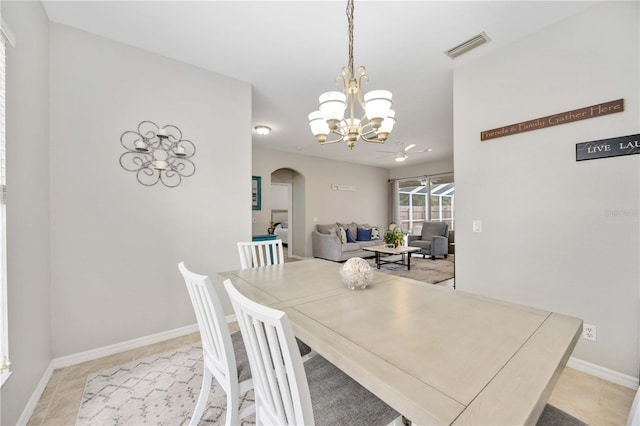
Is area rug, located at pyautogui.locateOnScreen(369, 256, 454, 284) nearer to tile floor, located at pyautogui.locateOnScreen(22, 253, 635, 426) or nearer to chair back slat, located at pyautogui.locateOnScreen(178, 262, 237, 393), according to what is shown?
tile floor, located at pyautogui.locateOnScreen(22, 253, 635, 426)

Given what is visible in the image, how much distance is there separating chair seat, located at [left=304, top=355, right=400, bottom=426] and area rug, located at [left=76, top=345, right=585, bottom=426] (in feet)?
2.55

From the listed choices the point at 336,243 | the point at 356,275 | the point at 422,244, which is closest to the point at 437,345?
the point at 356,275

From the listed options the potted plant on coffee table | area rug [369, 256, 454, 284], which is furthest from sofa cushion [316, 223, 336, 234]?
the potted plant on coffee table

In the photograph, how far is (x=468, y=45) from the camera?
94.9 inches

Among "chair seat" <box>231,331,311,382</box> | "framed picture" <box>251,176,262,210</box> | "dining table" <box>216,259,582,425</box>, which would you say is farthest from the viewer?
"framed picture" <box>251,176,262,210</box>

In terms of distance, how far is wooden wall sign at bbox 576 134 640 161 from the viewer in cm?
183

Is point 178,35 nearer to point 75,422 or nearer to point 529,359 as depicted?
point 75,422

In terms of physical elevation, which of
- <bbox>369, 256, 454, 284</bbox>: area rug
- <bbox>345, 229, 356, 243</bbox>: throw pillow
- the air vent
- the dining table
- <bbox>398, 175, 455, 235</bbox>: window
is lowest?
<bbox>369, 256, 454, 284</bbox>: area rug

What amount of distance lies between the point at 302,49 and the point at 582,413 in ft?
11.2

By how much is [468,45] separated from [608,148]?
1383mm

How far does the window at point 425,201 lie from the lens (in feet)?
26.5

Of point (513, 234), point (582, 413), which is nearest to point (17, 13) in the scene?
point (513, 234)

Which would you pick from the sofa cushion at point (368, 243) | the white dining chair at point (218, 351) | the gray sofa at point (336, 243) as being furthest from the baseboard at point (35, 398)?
the sofa cushion at point (368, 243)

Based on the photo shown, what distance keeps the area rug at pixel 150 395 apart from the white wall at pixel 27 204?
351 millimetres
